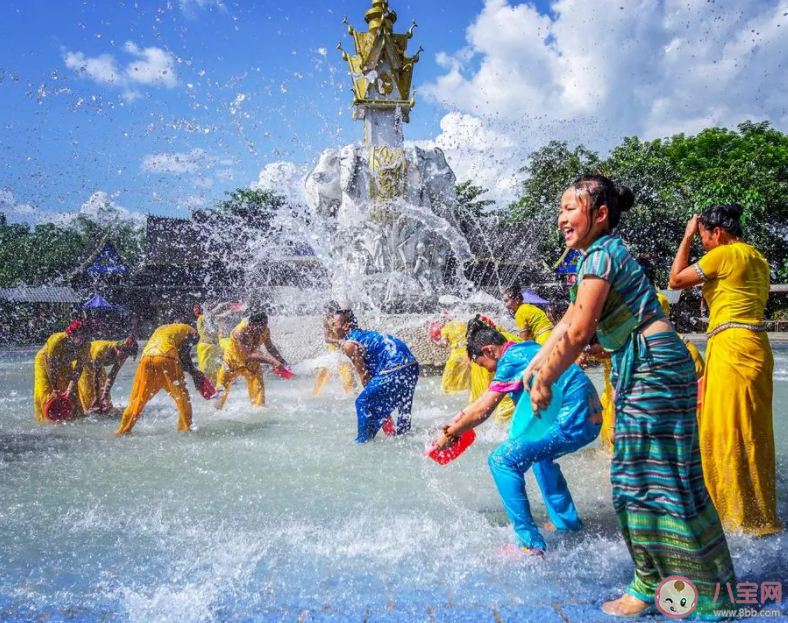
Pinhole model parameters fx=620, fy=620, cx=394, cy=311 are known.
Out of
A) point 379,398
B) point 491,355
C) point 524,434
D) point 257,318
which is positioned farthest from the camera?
point 257,318

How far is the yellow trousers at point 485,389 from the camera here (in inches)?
248

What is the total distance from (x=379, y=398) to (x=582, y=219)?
3514 mm

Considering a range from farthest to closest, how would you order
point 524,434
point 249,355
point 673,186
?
point 673,186, point 249,355, point 524,434

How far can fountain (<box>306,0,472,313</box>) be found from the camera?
44.7 feet

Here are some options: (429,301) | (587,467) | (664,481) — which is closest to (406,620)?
(664,481)

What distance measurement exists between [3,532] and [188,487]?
1.15 metres

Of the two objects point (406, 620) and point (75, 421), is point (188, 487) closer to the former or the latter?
point (406, 620)

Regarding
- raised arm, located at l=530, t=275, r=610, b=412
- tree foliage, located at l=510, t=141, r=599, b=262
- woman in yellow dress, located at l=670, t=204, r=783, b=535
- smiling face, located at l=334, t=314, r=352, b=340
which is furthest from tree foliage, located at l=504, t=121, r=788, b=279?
raised arm, located at l=530, t=275, r=610, b=412

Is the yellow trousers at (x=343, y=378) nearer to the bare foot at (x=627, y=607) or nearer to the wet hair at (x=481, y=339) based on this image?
the wet hair at (x=481, y=339)

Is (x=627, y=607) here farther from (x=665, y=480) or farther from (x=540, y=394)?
(x=540, y=394)

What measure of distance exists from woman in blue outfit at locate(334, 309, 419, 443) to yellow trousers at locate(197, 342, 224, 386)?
14.6ft

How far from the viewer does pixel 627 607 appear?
2404 mm

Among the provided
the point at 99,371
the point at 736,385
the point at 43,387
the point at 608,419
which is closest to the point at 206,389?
the point at 99,371

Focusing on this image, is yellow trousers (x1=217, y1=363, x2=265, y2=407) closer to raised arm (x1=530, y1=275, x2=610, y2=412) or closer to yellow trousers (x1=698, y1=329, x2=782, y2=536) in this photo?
yellow trousers (x1=698, y1=329, x2=782, y2=536)
